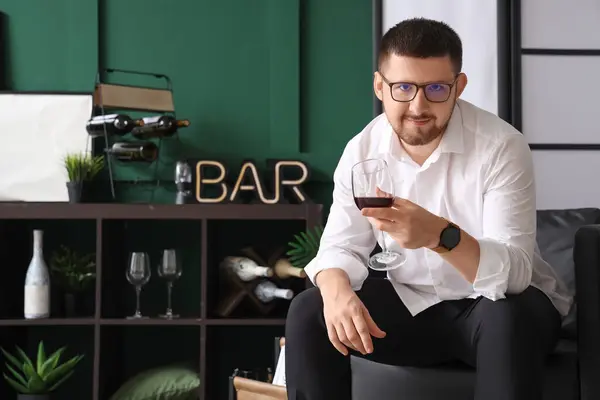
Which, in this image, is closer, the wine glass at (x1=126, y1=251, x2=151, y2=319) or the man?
the man

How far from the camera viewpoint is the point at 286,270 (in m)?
3.15

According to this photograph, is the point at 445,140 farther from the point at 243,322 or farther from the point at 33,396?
the point at 33,396

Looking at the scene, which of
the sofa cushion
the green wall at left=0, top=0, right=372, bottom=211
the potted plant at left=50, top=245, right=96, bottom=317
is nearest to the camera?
the sofa cushion

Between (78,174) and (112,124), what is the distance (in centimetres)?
24

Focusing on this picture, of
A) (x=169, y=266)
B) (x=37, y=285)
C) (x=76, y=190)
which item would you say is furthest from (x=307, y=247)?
(x=37, y=285)

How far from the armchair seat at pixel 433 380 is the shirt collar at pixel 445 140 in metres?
0.48

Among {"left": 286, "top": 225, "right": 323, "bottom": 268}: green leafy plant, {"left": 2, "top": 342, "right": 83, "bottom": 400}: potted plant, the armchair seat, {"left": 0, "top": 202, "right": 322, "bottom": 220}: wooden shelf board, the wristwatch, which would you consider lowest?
{"left": 2, "top": 342, "right": 83, "bottom": 400}: potted plant

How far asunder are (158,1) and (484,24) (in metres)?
1.40

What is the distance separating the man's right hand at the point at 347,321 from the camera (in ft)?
5.24

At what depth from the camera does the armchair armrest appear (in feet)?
5.96

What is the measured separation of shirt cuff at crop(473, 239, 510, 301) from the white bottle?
2006 millimetres

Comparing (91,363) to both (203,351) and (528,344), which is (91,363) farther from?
(528,344)

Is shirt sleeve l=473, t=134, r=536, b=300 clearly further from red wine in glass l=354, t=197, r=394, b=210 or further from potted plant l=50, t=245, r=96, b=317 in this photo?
potted plant l=50, t=245, r=96, b=317

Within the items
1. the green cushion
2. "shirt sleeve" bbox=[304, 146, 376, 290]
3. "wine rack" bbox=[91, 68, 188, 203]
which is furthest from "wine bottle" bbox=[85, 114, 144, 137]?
"shirt sleeve" bbox=[304, 146, 376, 290]
